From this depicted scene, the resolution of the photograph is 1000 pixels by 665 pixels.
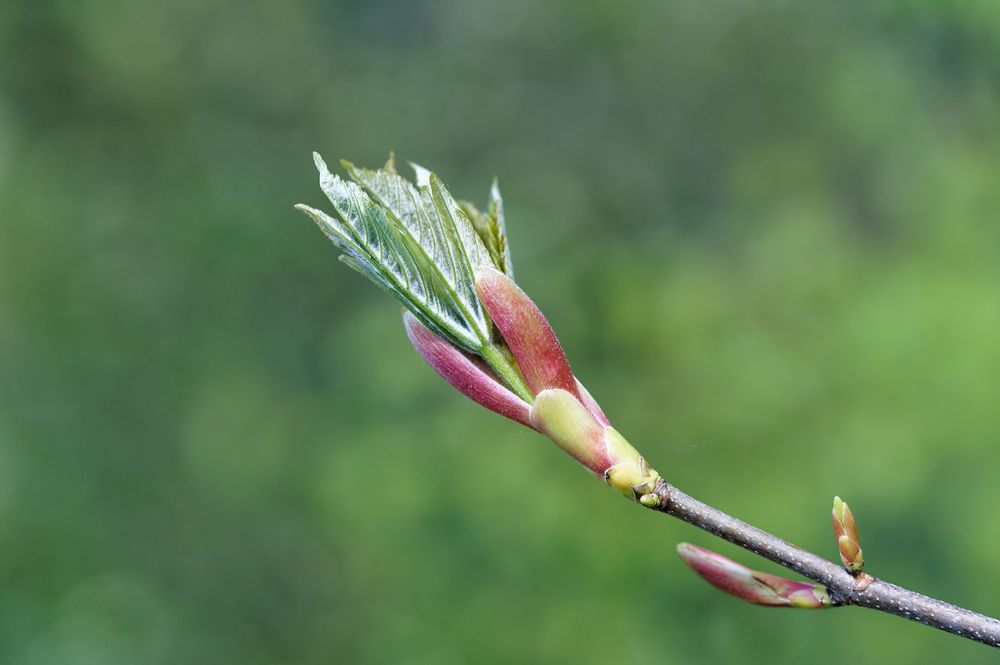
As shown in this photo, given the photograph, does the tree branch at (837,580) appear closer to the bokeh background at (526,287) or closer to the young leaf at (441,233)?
the young leaf at (441,233)

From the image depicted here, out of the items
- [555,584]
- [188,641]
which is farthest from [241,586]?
[555,584]

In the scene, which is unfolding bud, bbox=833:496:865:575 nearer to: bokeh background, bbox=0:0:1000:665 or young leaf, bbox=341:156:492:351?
young leaf, bbox=341:156:492:351

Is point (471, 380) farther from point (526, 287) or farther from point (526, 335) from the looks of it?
point (526, 287)

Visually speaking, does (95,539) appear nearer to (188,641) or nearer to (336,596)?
(188,641)

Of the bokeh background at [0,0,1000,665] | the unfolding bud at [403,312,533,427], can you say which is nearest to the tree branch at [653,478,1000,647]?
the unfolding bud at [403,312,533,427]

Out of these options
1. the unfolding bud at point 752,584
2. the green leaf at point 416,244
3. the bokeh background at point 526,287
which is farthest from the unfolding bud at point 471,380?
the bokeh background at point 526,287

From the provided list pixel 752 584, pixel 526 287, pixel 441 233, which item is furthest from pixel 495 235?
pixel 526 287

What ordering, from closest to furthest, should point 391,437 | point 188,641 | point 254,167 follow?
point 391,437
point 188,641
point 254,167
